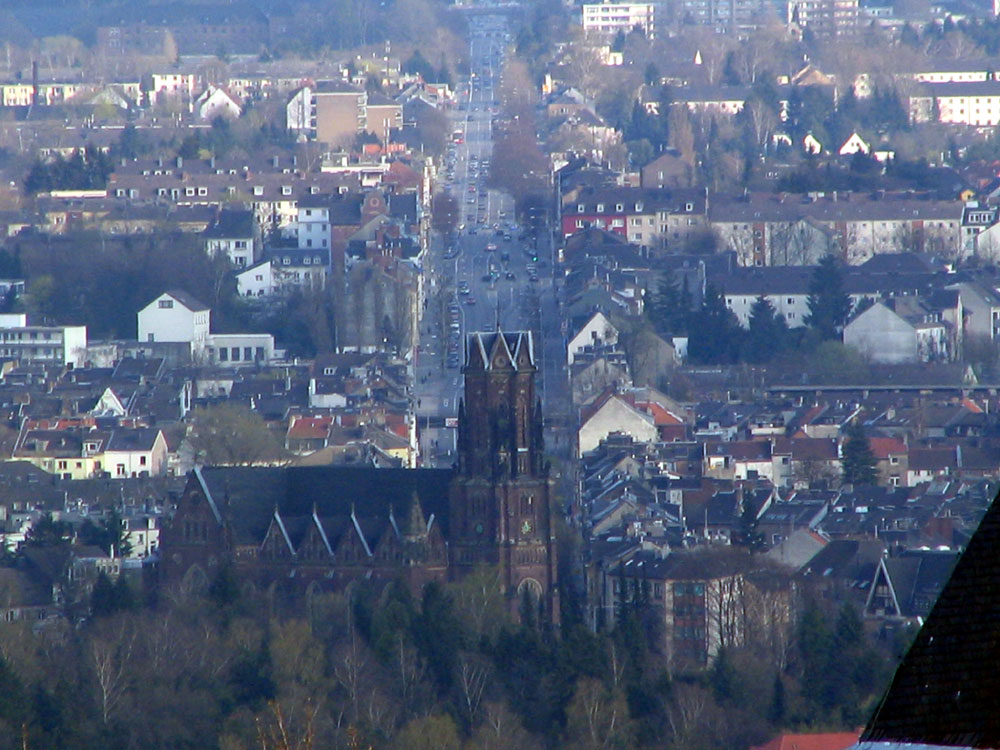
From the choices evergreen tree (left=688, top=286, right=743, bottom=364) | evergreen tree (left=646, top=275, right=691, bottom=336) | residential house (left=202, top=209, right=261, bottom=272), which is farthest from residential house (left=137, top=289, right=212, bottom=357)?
evergreen tree (left=688, top=286, right=743, bottom=364)

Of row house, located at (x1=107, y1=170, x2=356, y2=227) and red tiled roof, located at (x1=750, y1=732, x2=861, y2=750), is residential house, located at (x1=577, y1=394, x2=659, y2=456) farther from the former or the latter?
row house, located at (x1=107, y1=170, x2=356, y2=227)

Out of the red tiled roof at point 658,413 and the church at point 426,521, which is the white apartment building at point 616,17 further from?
the church at point 426,521

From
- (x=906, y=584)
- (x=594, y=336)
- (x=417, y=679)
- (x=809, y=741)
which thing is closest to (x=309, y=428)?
(x=594, y=336)

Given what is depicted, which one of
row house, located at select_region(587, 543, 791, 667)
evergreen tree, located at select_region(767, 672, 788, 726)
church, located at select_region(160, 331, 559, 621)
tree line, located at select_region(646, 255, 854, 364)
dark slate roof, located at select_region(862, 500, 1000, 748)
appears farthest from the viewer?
tree line, located at select_region(646, 255, 854, 364)

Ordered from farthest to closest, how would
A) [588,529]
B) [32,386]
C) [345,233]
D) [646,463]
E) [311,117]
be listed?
1. [311,117]
2. [345,233]
3. [32,386]
4. [646,463]
5. [588,529]

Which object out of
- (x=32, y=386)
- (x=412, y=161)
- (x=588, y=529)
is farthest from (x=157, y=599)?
(x=412, y=161)

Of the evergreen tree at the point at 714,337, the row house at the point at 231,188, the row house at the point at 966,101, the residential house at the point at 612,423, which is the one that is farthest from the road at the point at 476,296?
the row house at the point at 966,101

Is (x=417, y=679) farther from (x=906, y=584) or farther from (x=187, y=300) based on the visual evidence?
(x=187, y=300)

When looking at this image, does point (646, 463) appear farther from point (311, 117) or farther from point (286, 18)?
point (286, 18)
